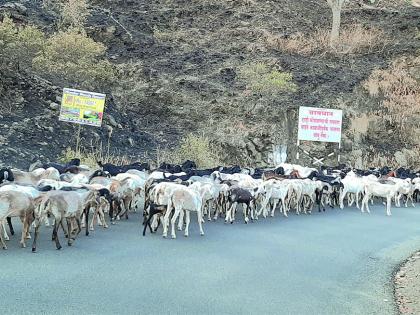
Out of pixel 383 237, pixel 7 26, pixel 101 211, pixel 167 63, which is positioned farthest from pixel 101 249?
pixel 167 63

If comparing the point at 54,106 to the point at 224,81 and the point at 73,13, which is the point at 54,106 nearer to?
the point at 224,81

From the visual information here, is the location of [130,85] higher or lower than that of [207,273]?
higher

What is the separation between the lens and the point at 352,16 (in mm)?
53906

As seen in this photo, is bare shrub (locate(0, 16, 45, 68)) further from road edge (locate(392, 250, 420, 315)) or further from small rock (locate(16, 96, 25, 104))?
road edge (locate(392, 250, 420, 315))

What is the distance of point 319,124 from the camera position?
31.0 meters

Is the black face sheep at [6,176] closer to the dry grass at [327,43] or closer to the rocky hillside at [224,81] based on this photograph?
the rocky hillside at [224,81]

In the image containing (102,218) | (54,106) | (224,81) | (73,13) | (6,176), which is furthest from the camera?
(73,13)

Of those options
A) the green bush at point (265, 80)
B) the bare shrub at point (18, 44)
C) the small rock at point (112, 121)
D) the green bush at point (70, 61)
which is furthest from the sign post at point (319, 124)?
the bare shrub at point (18, 44)

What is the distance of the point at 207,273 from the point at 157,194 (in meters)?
4.18

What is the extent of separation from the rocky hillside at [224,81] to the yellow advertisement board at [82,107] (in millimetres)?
2544


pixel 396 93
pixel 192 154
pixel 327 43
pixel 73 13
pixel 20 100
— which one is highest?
pixel 327 43

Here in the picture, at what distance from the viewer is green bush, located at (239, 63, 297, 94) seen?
36.6 metres

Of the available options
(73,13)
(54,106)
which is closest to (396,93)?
(54,106)

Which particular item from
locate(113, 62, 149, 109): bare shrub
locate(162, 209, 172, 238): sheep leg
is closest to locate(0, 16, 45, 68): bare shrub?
locate(113, 62, 149, 109): bare shrub
